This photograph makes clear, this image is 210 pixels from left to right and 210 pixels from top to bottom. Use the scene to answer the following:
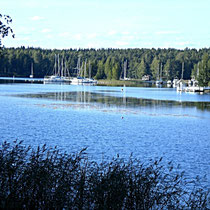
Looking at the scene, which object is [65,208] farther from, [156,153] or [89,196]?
[156,153]

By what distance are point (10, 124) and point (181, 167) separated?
63.2 feet

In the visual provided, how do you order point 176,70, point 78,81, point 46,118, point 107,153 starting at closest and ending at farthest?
point 107,153 → point 46,118 → point 78,81 → point 176,70

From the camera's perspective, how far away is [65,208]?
1134cm

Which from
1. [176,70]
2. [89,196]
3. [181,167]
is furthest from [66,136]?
[176,70]

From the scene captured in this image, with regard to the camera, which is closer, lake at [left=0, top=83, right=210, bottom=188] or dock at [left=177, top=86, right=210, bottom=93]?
lake at [left=0, top=83, right=210, bottom=188]

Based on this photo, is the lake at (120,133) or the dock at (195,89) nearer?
the lake at (120,133)

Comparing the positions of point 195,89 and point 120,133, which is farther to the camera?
point 195,89

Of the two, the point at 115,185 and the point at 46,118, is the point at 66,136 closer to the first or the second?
the point at 46,118

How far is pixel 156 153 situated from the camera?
27453 millimetres

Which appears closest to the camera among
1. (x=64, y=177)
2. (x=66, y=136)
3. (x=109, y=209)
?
(x=109, y=209)

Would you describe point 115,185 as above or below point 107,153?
above

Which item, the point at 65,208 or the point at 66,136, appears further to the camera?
the point at 66,136

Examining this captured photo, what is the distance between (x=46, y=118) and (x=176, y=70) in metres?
157

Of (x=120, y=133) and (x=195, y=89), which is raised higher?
(x=195, y=89)
